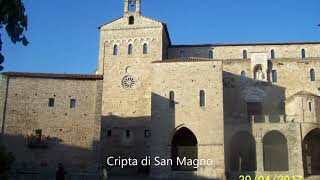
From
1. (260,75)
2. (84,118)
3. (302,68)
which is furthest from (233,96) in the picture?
(84,118)

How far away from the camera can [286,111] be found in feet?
116

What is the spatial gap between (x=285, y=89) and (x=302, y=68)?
262 cm

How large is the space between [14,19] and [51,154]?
801 inches

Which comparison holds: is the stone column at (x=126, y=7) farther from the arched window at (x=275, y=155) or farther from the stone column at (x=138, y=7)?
the arched window at (x=275, y=155)

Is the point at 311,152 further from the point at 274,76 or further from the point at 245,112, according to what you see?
the point at 274,76

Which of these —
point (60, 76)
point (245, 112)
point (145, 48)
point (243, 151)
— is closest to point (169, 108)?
point (243, 151)

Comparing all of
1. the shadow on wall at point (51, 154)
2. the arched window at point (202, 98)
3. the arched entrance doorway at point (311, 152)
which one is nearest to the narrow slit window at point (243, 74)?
the arched entrance doorway at point (311, 152)

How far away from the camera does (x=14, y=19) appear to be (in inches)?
255

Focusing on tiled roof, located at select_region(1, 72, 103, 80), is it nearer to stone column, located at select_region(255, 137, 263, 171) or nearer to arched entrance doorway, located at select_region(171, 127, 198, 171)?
arched entrance doorway, located at select_region(171, 127, 198, 171)

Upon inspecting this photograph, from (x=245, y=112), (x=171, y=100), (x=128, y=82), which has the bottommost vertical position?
(x=245, y=112)

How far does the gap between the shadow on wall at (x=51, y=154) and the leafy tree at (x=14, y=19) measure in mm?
19479

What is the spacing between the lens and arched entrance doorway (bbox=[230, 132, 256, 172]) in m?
33.5

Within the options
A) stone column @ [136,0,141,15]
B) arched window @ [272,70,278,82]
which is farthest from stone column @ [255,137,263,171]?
stone column @ [136,0,141,15]

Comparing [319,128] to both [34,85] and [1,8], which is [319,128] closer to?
[34,85]
